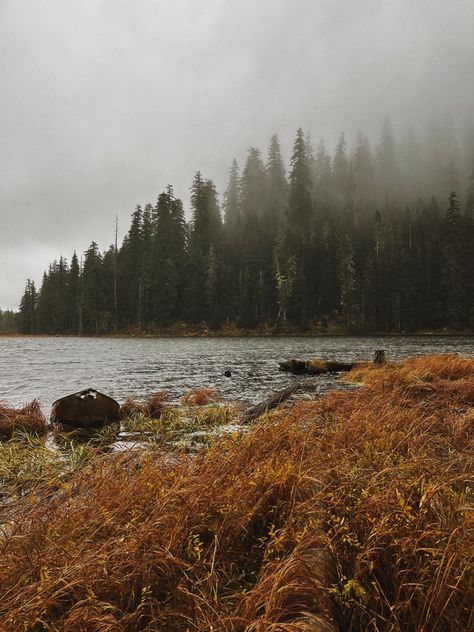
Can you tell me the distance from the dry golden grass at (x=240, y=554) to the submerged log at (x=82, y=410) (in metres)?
5.22

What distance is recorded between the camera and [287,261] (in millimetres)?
62125

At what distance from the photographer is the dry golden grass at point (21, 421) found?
8.11 metres

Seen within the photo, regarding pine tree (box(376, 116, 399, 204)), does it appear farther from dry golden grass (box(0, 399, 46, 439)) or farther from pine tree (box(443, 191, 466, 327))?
dry golden grass (box(0, 399, 46, 439))

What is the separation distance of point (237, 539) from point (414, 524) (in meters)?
1.38

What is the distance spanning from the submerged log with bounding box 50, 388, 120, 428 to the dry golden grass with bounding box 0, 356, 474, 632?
17.1ft

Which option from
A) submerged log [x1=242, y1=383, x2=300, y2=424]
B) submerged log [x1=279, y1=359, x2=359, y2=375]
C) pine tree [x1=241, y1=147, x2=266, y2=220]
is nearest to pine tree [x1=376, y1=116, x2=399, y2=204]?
pine tree [x1=241, y1=147, x2=266, y2=220]

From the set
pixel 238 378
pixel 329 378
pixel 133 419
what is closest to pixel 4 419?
pixel 133 419

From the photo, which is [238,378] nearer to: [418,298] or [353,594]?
[353,594]

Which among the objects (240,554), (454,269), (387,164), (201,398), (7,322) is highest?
(387,164)

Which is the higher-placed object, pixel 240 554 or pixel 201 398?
pixel 240 554

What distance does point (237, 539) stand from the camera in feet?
9.48

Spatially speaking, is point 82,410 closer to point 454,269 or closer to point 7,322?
point 454,269

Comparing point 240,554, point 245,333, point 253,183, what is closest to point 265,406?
point 240,554

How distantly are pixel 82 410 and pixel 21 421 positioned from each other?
4.40 feet
